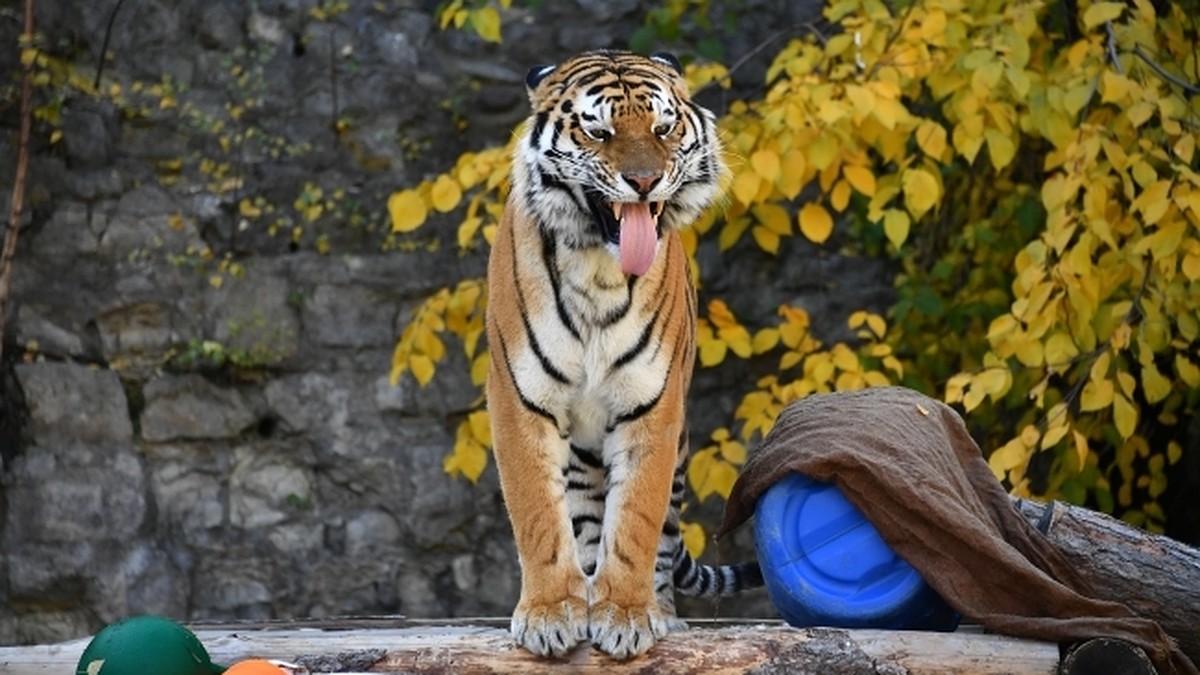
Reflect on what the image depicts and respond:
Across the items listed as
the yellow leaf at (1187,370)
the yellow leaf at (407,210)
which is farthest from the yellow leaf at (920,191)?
the yellow leaf at (407,210)

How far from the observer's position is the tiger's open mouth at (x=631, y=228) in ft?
11.5

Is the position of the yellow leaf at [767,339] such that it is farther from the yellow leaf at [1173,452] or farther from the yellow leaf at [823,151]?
the yellow leaf at [1173,452]

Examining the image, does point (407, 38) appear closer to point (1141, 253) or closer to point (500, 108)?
point (500, 108)

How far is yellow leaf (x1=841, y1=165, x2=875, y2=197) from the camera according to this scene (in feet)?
16.8

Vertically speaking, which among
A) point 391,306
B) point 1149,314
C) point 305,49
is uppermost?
point 305,49

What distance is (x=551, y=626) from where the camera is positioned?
3451 millimetres

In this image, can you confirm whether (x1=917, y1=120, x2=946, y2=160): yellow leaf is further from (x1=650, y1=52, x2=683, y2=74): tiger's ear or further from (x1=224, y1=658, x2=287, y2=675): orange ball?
(x1=224, y1=658, x2=287, y2=675): orange ball

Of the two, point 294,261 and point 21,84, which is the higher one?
point 21,84

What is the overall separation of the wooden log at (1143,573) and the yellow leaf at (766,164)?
148cm

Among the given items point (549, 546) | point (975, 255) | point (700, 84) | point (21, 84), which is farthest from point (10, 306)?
point (975, 255)

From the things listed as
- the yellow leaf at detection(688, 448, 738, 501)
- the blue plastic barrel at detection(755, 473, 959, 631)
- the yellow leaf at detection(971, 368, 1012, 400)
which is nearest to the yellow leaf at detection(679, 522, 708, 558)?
the yellow leaf at detection(688, 448, 738, 501)

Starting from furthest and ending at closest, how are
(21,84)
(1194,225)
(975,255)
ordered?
(975,255) < (21,84) < (1194,225)

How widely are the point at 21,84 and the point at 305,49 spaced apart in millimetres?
951

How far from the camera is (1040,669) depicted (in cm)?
356
